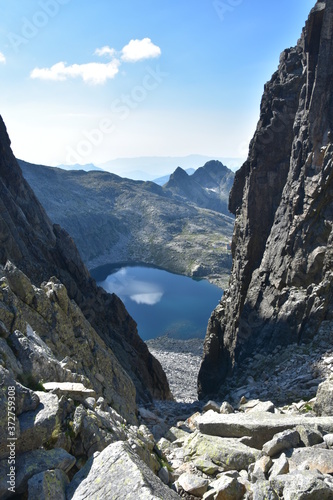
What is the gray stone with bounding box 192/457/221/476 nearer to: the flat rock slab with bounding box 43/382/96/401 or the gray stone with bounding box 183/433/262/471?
the gray stone with bounding box 183/433/262/471

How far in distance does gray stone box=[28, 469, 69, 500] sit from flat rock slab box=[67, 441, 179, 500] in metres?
0.27

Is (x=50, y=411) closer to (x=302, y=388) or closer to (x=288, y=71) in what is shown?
(x=302, y=388)

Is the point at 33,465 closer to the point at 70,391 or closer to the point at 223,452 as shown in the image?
the point at 70,391

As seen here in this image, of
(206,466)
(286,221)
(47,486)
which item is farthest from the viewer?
(286,221)

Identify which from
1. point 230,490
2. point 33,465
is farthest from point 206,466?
point 33,465

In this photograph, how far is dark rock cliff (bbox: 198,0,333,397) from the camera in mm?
36906

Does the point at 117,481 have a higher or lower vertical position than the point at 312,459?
higher

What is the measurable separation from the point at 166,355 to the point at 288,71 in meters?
69.5

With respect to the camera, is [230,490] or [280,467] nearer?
[230,490]

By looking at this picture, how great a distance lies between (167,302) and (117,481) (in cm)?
14937

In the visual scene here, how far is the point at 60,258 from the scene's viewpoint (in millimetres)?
53500

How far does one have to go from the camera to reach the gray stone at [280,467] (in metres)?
10.6

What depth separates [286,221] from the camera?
4438 cm

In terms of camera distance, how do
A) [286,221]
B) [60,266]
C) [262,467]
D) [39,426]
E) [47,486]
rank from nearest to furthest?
1. [47,486]
2. [39,426]
3. [262,467]
4. [286,221]
5. [60,266]
